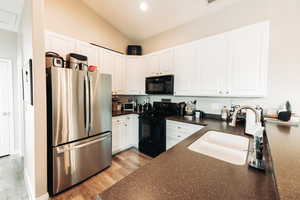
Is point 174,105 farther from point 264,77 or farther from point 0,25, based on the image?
point 0,25

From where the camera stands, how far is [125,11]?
2723 mm

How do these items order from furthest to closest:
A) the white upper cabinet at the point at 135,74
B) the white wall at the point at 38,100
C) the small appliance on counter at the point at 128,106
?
1. the small appliance on counter at the point at 128,106
2. the white upper cabinet at the point at 135,74
3. the white wall at the point at 38,100

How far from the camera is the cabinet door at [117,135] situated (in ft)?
9.07

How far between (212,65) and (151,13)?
1.68m

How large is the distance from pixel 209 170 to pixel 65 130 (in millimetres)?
1810

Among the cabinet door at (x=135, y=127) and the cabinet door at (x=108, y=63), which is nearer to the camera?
the cabinet door at (x=108, y=63)

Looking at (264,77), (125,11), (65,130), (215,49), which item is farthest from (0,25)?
(264,77)

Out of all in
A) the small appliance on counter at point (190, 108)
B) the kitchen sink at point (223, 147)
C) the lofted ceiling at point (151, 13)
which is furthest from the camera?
the small appliance on counter at point (190, 108)

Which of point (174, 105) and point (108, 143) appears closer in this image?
point (108, 143)

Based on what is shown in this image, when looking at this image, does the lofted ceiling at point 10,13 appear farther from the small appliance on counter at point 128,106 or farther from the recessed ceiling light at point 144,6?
the small appliance on counter at point 128,106

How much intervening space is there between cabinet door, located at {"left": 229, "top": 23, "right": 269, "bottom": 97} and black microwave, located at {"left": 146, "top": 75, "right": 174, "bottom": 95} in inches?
42.3

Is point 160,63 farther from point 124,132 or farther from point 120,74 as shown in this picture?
point 124,132

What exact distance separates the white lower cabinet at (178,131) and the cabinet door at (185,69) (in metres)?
0.63

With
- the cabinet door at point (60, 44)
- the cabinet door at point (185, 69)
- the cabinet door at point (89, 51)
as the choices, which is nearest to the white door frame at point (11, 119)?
the cabinet door at point (60, 44)
